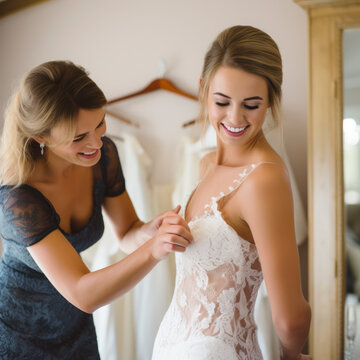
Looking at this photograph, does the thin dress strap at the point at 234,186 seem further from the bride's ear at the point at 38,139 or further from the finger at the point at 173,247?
the bride's ear at the point at 38,139

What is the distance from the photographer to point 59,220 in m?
1.32

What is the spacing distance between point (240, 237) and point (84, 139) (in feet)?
1.65

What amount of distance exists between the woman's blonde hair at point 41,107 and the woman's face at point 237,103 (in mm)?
353

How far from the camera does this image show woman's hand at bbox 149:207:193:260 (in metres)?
1.02

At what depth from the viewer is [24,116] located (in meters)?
1.21

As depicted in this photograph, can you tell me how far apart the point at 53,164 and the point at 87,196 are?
17cm

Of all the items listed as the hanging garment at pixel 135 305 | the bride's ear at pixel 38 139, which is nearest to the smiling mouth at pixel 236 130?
the bride's ear at pixel 38 139

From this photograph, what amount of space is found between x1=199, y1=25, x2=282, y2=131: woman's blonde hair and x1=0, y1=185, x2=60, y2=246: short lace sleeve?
22.8 inches

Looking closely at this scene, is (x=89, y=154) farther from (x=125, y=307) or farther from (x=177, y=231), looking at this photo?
(x=125, y=307)

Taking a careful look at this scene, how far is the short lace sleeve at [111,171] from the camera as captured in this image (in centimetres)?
152

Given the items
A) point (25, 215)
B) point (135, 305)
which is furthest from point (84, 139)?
point (135, 305)

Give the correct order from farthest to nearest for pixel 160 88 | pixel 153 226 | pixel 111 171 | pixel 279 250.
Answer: pixel 160 88 → pixel 111 171 → pixel 153 226 → pixel 279 250

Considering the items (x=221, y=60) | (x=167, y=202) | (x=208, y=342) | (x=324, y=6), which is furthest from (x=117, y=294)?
(x=324, y=6)

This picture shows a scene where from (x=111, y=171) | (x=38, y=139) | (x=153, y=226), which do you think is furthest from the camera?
(x=111, y=171)
